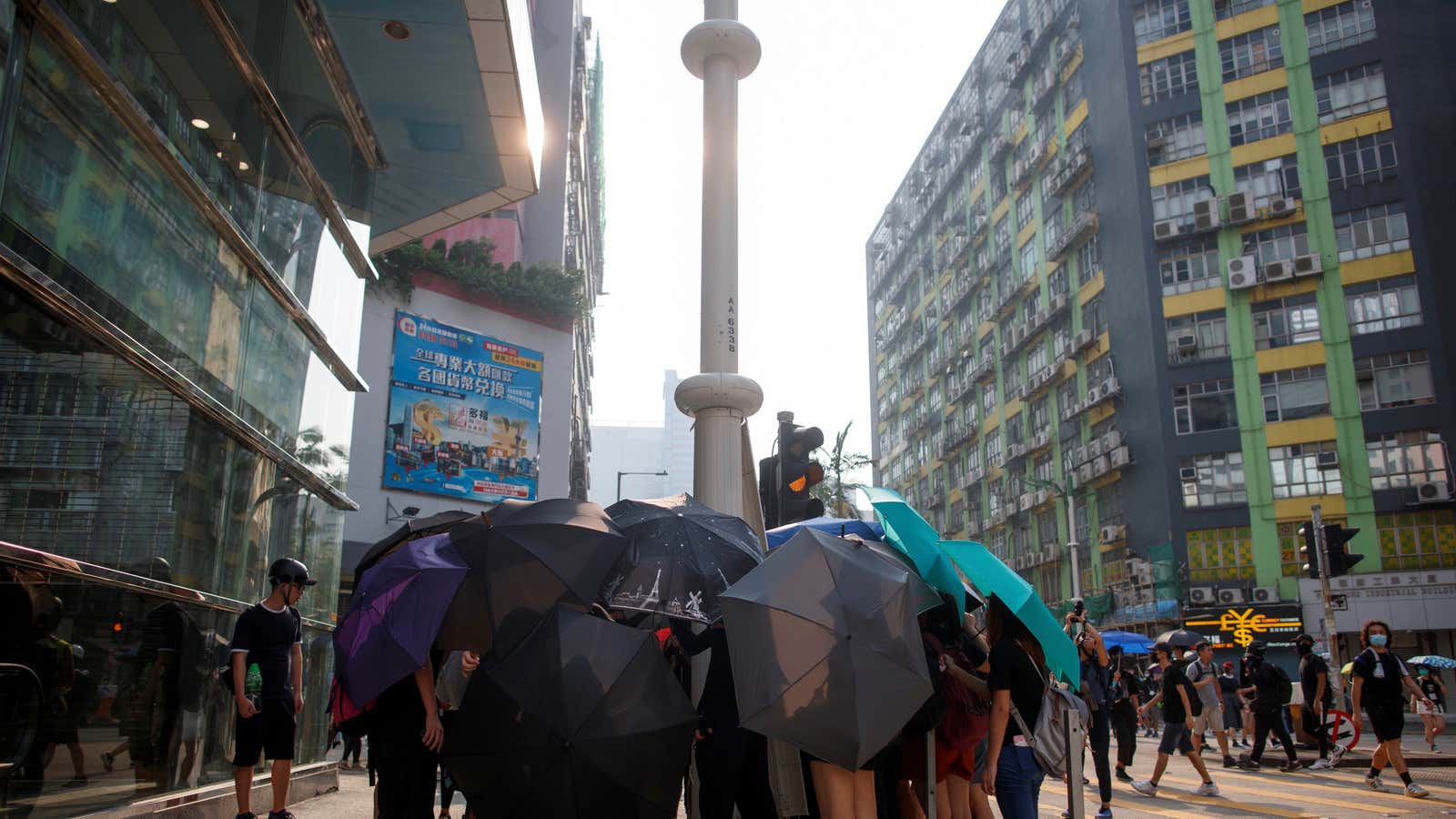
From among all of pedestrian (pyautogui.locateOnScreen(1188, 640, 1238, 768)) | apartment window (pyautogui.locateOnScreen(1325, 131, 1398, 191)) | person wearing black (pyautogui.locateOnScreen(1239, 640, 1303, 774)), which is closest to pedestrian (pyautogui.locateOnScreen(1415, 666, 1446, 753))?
person wearing black (pyautogui.locateOnScreen(1239, 640, 1303, 774))

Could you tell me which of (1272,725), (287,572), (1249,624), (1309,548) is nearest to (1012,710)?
(287,572)

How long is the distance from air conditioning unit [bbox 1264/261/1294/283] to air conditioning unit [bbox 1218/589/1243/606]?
1129cm

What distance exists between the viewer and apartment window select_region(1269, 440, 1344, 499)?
129 ft

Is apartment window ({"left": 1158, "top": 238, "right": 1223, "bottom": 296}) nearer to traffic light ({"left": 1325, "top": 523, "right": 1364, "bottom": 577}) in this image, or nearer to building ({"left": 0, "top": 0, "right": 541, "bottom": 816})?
traffic light ({"left": 1325, "top": 523, "right": 1364, "bottom": 577})

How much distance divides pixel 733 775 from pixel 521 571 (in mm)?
1449

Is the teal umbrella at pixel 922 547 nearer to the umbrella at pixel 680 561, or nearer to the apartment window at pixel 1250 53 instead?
the umbrella at pixel 680 561

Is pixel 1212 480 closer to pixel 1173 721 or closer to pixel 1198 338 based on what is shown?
pixel 1198 338

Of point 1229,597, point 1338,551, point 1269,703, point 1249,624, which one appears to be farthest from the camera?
point 1229,597

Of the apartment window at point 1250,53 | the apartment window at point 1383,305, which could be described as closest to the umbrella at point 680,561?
the apartment window at point 1383,305

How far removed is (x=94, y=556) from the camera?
657cm

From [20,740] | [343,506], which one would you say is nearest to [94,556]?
[20,740]

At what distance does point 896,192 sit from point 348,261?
237 ft

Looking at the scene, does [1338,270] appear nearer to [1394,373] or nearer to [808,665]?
[1394,373]

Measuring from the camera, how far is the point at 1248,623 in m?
38.8
